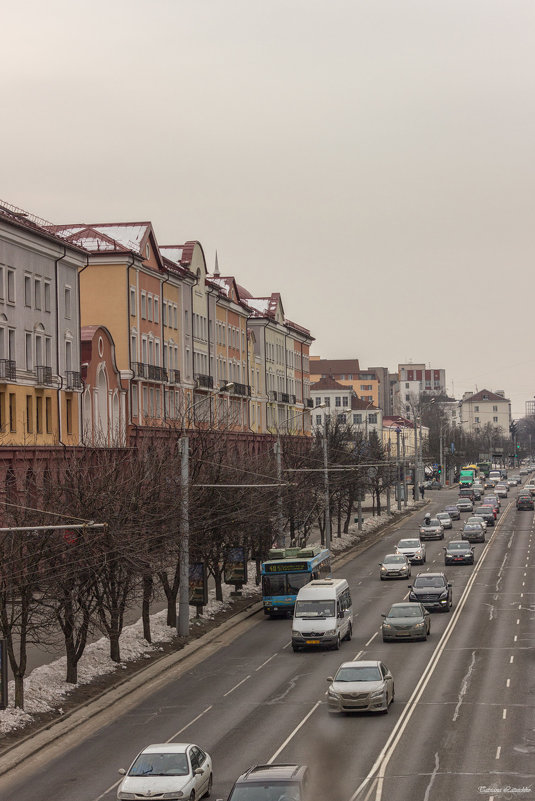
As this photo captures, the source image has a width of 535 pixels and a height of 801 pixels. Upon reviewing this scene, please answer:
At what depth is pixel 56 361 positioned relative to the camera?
65562 mm

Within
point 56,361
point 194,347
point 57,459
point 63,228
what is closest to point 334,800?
point 57,459

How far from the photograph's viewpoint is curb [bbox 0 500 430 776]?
3225cm

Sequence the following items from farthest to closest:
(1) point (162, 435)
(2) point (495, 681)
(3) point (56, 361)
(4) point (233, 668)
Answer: (1) point (162, 435), (3) point (56, 361), (4) point (233, 668), (2) point (495, 681)

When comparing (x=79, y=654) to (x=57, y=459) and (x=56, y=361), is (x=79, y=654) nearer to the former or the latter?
(x=57, y=459)

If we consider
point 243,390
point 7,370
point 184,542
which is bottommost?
point 184,542

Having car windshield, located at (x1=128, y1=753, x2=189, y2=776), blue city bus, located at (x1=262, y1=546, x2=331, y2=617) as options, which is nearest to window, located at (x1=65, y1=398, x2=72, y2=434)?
blue city bus, located at (x1=262, y1=546, x2=331, y2=617)

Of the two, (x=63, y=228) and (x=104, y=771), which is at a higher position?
(x=63, y=228)

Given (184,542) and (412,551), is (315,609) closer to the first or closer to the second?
(184,542)

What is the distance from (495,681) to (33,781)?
15798 mm

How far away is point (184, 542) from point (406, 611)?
8730mm

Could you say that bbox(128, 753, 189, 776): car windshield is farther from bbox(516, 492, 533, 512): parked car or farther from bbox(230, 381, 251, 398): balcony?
bbox(516, 492, 533, 512): parked car

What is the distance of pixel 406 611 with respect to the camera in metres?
49.2

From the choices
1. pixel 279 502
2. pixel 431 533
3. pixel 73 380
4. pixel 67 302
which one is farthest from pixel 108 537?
pixel 431 533

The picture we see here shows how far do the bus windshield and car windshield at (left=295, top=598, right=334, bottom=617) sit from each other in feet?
25.9
